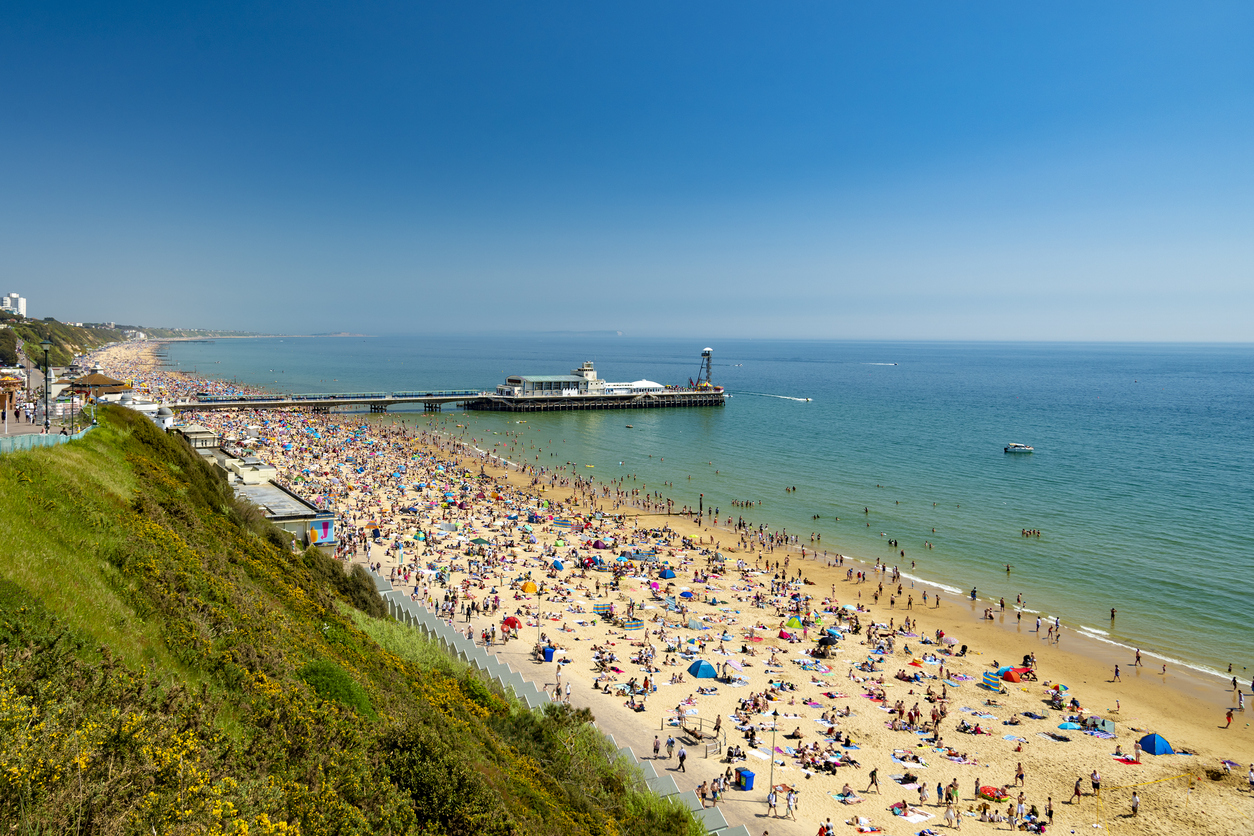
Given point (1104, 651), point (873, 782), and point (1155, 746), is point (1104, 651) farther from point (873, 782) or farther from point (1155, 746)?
point (873, 782)

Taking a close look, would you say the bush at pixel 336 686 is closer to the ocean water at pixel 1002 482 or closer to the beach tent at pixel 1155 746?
the beach tent at pixel 1155 746

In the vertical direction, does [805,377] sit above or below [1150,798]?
above

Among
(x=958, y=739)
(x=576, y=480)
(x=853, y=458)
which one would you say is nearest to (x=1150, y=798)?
(x=958, y=739)

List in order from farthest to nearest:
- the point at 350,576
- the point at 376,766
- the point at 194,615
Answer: the point at 350,576 → the point at 194,615 → the point at 376,766

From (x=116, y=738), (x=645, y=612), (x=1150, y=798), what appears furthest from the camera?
(x=645, y=612)

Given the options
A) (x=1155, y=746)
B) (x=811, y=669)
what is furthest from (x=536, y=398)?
(x=1155, y=746)

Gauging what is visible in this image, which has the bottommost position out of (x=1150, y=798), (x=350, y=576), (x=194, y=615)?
(x=1150, y=798)

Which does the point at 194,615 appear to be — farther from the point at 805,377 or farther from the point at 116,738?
the point at 805,377

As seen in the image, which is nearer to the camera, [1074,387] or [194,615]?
[194,615]
